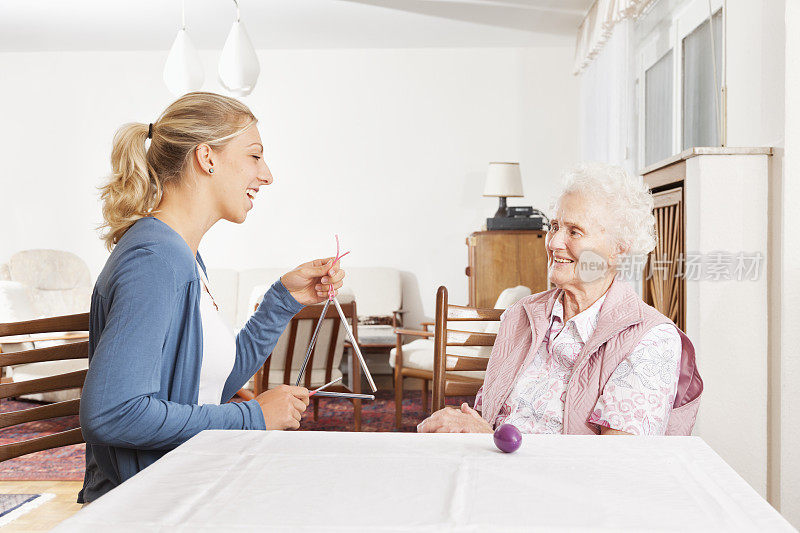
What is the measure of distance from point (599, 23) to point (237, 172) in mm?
4450

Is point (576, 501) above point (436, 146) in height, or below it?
below

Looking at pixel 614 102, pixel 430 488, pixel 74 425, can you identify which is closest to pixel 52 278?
pixel 74 425

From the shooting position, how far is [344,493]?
3.01 feet

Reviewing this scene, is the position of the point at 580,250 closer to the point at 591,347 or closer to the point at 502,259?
the point at 591,347

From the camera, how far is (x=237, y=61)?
380 centimetres

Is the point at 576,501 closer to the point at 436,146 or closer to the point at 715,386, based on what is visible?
the point at 715,386

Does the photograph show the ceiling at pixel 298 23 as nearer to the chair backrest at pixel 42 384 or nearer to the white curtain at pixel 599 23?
the white curtain at pixel 599 23

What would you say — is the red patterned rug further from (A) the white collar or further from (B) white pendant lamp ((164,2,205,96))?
(A) the white collar

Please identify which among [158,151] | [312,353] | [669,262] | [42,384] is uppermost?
[158,151]

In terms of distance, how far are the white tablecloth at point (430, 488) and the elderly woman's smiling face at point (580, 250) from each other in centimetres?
68

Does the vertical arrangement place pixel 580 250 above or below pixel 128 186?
below

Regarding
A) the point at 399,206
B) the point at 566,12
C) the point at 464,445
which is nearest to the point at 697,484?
the point at 464,445

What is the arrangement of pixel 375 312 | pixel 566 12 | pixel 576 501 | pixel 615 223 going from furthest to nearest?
pixel 375 312, pixel 566 12, pixel 615 223, pixel 576 501

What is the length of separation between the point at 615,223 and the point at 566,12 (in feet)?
14.8
